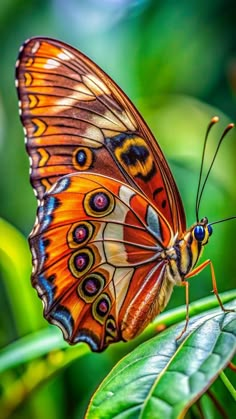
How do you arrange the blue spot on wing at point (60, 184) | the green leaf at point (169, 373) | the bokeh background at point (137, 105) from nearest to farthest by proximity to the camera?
the green leaf at point (169, 373) → the blue spot on wing at point (60, 184) → the bokeh background at point (137, 105)

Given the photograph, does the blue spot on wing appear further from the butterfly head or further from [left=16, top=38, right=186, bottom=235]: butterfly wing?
the butterfly head

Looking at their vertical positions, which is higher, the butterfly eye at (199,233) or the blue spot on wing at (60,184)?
the blue spot on wing at (60,184)

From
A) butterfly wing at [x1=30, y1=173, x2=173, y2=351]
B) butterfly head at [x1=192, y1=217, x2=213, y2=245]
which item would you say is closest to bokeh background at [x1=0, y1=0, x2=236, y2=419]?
butterfly wing at [x1=30, y1=173, x2=173, y2=351]

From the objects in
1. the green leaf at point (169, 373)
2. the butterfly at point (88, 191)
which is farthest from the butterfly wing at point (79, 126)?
the green leaf at point (169, 373)

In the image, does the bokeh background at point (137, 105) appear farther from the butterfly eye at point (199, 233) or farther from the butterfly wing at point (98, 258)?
the butterfly eye at point (199, 233)

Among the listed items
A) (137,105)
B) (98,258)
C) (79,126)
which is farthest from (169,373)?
(137,105)
